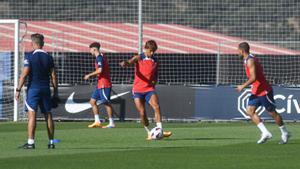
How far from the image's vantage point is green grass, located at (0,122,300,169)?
15492mm

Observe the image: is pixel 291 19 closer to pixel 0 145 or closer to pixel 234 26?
pixel 234 26

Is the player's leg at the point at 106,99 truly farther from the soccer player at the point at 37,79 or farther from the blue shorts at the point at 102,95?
the soccer player at the point at 37,79

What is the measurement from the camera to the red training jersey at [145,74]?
22156 mm

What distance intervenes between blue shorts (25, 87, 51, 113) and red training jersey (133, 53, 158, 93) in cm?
376

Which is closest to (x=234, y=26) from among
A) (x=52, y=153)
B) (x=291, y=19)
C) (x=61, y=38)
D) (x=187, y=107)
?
(x=291, y=19)

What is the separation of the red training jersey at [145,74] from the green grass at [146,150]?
1.05m

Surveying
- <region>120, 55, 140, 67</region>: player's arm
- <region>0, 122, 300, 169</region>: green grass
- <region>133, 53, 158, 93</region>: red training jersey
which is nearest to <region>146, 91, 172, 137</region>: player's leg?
<region>133, 53, 158, 93</region>: red training jersey

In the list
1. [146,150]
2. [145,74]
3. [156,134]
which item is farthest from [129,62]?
[146,150]

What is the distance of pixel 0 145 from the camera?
64.3 feet

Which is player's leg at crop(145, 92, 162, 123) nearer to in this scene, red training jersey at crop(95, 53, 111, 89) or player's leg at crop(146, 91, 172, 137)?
player's leg at crop(146, 91, 172, 137)

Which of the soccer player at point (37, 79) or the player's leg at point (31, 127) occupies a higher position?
the soccer player at point (37, 79)

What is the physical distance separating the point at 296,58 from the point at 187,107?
733 cm

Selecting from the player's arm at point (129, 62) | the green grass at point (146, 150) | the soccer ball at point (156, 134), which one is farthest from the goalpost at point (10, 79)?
the soccer ball at point (156, 134)

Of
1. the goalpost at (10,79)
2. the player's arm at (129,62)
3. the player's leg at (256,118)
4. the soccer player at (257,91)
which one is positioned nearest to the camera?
the player's leg at (256,118)
